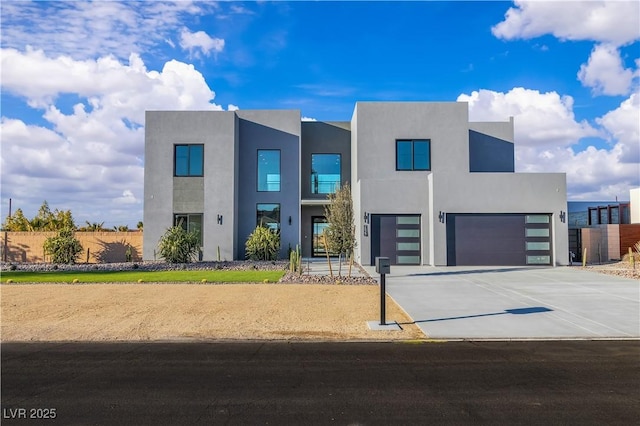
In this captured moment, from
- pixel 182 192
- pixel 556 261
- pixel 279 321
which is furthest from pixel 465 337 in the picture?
pixel 182 192

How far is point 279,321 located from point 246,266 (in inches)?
408

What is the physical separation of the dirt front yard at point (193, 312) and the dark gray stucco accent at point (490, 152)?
14656 mm

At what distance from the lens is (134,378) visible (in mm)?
5797

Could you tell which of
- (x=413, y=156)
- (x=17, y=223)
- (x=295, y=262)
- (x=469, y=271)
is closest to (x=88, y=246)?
(x=17, y=223)

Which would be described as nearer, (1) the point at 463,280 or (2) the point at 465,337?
(2) the point at 465,337

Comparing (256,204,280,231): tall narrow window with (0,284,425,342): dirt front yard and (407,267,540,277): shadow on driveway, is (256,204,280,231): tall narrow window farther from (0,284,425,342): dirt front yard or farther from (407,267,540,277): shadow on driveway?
(0,284,425,342): dirt front yard

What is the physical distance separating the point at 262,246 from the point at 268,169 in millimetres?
4309

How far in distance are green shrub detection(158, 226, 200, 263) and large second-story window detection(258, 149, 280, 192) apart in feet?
15.6

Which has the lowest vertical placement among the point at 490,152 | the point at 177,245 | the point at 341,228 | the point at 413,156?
the point at 177,245

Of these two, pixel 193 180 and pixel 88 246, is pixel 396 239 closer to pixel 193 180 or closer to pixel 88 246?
pixel 193 180

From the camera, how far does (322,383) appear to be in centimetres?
558

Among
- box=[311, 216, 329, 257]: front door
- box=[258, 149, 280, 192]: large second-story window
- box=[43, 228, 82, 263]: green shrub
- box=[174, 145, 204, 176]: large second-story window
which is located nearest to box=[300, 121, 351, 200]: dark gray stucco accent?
box=[311, 216, 329, 257]: front door

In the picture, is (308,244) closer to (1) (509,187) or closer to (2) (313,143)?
(2) (313,143)

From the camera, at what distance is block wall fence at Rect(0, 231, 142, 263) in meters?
22.8
